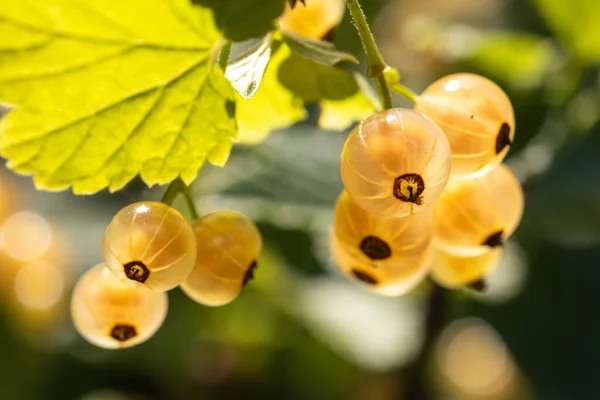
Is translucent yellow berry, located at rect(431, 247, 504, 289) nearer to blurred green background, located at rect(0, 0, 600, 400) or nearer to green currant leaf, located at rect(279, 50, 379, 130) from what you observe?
green currant leaf, located at rect(279, 50, 379, 130)

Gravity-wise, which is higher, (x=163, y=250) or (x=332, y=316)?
(x=163, y=250)

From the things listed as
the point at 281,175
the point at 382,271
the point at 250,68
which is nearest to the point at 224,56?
the point at 250,68

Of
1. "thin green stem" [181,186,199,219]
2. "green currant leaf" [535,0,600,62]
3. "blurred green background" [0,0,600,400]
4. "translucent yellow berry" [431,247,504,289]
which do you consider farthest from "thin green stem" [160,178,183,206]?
"green currant leaf" [535,0,600,62]

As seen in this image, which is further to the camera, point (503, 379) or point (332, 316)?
point (503, 379)

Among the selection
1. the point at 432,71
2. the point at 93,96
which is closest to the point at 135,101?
the point at 93,96

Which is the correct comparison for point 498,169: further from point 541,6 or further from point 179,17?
point 541,6
